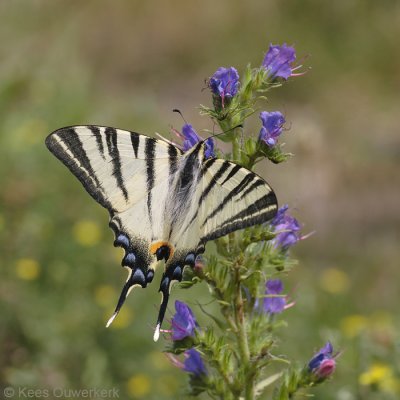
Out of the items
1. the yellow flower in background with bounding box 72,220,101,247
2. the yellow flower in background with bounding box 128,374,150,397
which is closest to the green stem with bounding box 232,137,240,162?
the yellow flower in background with bounding box 128,374,150,397

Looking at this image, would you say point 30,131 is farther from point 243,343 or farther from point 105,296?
point 243,343

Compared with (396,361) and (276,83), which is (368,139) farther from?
(276,83)

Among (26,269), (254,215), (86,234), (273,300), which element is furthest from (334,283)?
(254,215)

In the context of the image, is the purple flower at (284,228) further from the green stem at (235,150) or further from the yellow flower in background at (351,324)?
the yellow flower in background at (351,324)

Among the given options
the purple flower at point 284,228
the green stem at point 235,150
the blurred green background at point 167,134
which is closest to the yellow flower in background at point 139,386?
the blurred green background at point 167,134

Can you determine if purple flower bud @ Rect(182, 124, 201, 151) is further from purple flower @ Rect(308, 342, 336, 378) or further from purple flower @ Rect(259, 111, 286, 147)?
purple flower @ Rect(308, 342, 336, 378)
